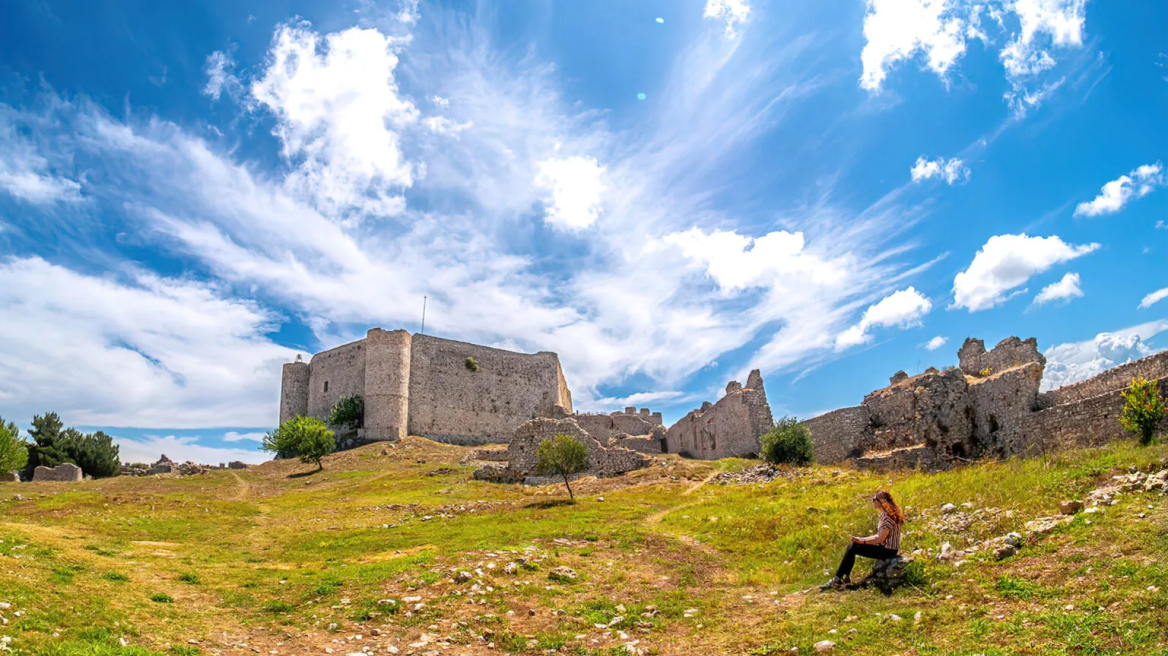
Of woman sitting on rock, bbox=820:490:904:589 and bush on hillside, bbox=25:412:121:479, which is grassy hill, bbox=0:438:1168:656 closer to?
woman sitting on rock, bbox=820:490:904:589

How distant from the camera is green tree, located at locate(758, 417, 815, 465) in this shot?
90.7 ft

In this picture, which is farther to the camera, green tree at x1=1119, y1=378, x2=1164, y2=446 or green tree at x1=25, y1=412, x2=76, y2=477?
green tree at x1=25, y1=412, x2=76, y2=477

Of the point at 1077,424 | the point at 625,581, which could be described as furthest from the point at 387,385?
the point at 1077,424

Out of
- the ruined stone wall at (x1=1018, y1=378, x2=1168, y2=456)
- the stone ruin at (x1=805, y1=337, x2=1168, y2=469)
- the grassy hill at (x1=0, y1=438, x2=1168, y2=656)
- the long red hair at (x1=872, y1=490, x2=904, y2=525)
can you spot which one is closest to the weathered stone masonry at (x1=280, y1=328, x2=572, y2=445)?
the grassy hill at (x1=0, y1=438, x2=1168, y2=656)

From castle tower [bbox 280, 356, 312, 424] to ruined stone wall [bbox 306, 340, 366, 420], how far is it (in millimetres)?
1197

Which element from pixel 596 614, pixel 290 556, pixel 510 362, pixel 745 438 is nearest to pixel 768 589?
pixel 596 614

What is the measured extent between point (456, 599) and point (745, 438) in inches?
1112

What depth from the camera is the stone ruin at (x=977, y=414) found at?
51.9ft

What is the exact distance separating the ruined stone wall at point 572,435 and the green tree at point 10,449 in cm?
2330

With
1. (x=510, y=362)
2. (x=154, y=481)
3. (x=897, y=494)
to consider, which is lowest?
(x=897, y=494)

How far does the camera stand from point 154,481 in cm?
3700

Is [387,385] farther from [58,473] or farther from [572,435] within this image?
[572,435]

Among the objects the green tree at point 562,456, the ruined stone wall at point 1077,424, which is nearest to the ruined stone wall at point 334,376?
the green tree at point 562,456

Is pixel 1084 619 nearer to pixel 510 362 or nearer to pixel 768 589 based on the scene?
pixel 768 589
